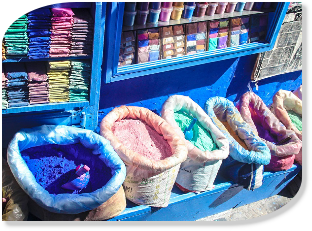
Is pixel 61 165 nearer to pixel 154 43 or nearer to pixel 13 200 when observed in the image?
pixel 13 200

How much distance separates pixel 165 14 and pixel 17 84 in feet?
2.89

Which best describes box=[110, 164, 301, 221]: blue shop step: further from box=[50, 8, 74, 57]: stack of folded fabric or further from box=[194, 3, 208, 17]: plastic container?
box=[194, 3, 208, 17]: plastic container

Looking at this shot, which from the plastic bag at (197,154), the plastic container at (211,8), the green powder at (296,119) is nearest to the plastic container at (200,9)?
the plastic container at (211,8)

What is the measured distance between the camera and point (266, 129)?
2.95m

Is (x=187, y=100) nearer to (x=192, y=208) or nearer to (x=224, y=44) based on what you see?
(x=224, y=44)

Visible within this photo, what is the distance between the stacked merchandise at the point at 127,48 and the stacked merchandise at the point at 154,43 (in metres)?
0.11

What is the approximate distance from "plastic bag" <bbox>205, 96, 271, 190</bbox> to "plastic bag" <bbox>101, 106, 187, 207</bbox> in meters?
0.48

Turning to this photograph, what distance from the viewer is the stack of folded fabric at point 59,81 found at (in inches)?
76.0

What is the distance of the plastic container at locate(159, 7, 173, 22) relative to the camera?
7.02 ft

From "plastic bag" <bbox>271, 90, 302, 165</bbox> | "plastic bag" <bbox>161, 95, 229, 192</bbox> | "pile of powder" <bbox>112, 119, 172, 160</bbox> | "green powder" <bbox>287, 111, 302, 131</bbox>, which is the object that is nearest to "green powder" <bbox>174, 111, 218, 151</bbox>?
"plastic bag" <bbox>161, 95, 229, 192</bbox>

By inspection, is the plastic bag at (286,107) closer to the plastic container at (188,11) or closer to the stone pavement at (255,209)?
the stone pavement at (255,209)

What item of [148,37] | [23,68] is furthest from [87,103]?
[148,37]

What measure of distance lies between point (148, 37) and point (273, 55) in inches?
44.4

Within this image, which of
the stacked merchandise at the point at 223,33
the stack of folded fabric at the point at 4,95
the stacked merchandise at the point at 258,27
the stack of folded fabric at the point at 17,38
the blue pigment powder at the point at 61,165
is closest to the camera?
the stack of folded fabric at the point at 17,38
